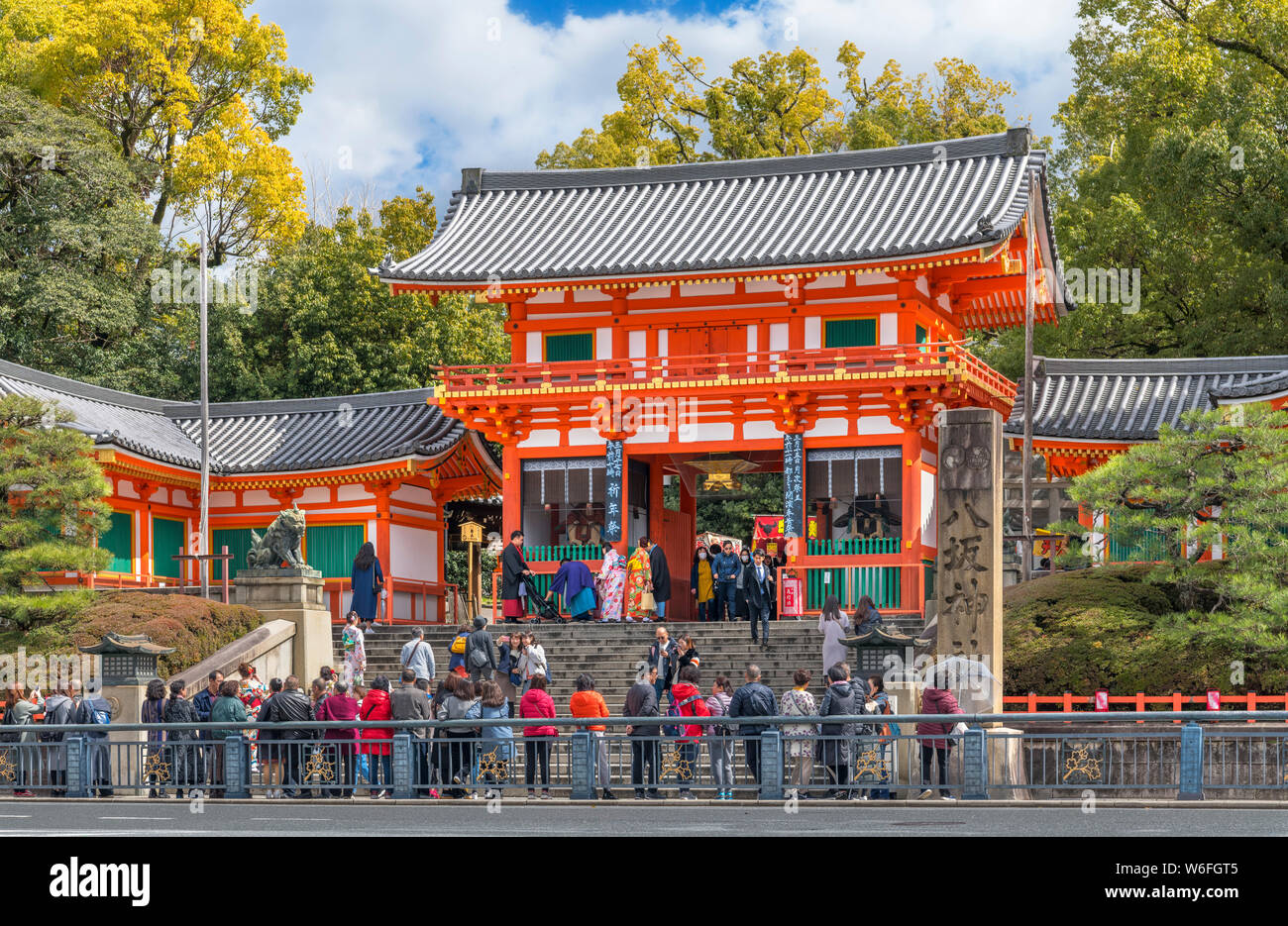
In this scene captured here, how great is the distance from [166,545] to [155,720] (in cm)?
1593

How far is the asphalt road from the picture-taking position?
13.2 m

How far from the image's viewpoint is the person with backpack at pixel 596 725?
16875 millimetres

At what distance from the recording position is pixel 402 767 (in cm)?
1692

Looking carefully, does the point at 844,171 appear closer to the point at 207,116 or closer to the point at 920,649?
the point at 920,649

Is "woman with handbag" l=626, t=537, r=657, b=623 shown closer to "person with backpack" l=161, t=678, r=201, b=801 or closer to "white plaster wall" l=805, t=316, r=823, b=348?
"white plaster wall" l=805, t=316, r=823, b=348

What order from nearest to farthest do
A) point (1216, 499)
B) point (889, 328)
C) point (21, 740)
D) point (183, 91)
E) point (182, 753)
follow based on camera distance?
point (182, 753) < point (21, 740) < point (1216, 499) < point (889, 328) < point (183, 91)

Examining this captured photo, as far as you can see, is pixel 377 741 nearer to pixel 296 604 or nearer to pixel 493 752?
pixel 493 752

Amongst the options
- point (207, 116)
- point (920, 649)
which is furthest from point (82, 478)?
point (207, 116)

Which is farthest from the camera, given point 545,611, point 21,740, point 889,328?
point 889,328

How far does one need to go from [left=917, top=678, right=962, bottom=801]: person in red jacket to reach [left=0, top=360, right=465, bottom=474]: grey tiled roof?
17.2 m

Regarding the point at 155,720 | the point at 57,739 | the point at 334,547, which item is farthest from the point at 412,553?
the point at 57,739

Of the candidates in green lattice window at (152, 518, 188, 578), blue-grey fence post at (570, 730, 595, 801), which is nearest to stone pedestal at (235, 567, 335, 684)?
green lattice window at (152, 518, 188, 578)

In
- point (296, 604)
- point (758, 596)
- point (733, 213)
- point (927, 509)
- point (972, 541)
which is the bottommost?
point (296, 604)

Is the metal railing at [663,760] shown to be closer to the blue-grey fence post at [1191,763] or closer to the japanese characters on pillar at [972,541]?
the blue-grey fence post at [1191,763]
